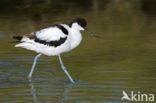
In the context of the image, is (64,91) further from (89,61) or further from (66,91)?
(89,61)

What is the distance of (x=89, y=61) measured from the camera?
11.6 m

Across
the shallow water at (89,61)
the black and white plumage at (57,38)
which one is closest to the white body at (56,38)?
the black and white plumage at (57,38)

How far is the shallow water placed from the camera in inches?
355

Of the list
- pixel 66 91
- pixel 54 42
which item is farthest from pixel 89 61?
pixel 66 91

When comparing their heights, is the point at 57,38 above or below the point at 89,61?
above

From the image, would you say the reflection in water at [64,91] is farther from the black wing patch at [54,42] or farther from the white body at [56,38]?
the black wing patch at [54,42]

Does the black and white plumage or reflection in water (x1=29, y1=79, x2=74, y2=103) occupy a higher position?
the black and white plumage

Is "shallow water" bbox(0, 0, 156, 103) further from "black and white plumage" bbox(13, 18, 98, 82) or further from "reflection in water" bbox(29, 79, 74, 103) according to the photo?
"black and white plumage" bbox(13, 18, 98, 82)

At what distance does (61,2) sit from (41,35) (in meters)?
11.6

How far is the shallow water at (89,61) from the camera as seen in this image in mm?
9008

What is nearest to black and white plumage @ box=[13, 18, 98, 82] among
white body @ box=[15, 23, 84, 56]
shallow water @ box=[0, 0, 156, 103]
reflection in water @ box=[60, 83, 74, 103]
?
white body @ box=[15, 23, 84, 56]

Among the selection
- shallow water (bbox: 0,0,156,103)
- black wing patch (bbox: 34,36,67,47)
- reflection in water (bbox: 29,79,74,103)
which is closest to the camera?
reflection in water (bbox: 29,79,74,103)

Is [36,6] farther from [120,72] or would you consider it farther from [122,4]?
[120,72]

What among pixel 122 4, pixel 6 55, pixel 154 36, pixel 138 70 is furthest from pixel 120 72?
pixel 122 4
